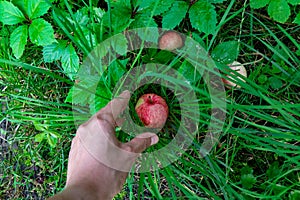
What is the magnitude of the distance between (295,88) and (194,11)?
0.60 meters

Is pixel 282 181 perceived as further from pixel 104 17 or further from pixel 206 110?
pixel 104 17

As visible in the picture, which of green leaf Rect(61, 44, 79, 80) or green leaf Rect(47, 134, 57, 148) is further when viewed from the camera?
green leaf Rect(47, 134, 57, 148)

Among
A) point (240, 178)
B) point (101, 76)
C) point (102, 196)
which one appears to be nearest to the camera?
point (102, 196)

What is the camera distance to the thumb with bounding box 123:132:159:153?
47.9 inches

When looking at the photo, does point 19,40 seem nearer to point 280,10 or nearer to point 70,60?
point 70,60

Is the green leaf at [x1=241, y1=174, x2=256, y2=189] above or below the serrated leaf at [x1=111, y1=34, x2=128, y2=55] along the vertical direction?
below

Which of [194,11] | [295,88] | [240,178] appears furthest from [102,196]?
[295,88]

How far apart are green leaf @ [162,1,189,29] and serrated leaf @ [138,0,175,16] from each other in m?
0.03

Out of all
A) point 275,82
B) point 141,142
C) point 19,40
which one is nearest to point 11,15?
point 19,40

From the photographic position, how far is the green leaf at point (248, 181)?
1435 mm

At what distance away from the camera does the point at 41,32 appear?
1.45 meters

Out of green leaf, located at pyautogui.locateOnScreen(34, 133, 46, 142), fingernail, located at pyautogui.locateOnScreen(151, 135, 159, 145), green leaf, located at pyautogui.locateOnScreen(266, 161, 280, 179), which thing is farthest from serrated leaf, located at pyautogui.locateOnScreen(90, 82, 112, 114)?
green leaf, located at pyautogui.locateOnScreen(266, 161, 280, 179)

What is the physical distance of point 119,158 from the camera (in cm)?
117

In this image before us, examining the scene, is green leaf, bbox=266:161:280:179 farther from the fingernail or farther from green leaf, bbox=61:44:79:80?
green leaf, bbox=61:44:79:80
